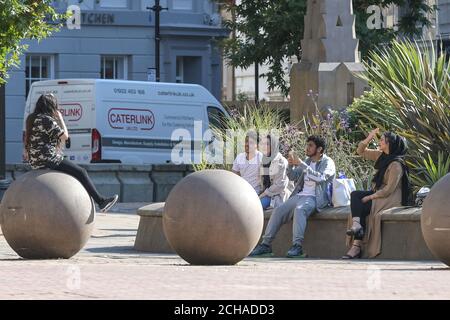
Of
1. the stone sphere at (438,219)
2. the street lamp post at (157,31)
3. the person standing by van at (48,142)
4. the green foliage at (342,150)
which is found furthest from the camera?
the street lamp post at (157,31)

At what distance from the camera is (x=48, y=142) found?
15.1 metres

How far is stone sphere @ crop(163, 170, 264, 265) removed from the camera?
13492mm

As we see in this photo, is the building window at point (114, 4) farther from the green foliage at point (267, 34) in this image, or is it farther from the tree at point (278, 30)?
the green foliage at point (267, 34)

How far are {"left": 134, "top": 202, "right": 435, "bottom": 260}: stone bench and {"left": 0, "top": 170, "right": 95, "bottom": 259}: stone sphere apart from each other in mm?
3238

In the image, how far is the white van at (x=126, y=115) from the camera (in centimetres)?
3052

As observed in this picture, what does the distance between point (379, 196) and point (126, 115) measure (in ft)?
50.5

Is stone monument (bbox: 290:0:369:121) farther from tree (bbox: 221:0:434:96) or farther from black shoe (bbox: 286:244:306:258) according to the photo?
tree (bbox: 221:0:434:96)

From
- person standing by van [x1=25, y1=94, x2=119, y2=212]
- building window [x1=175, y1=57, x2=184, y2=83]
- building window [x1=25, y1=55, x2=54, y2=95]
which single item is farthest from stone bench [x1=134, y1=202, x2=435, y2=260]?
building window [x1=175, y1=57, x2=184, y2=83]

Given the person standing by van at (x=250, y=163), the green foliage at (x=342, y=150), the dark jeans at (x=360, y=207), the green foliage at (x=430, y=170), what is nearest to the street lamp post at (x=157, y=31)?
the green foliage at (x=342, y=150)

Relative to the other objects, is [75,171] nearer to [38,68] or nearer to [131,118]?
[131,118]

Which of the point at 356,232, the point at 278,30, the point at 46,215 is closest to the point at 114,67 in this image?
the point at 278,30

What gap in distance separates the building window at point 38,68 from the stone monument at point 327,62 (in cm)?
2387
